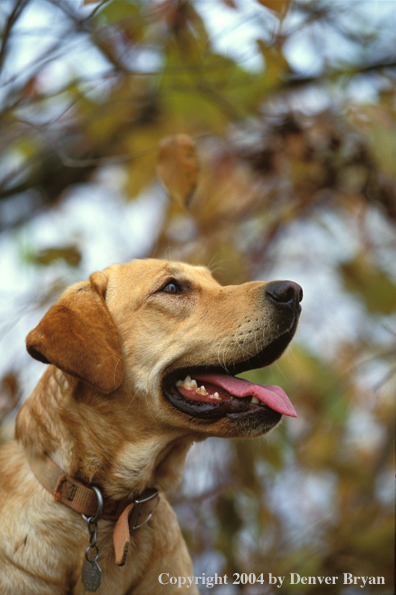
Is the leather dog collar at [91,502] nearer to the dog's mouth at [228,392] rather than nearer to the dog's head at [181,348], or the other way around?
the dog's head at [181,348]

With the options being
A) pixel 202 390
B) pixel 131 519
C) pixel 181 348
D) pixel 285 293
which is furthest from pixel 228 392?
pixel 131 519

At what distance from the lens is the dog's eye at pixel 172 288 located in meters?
2.93

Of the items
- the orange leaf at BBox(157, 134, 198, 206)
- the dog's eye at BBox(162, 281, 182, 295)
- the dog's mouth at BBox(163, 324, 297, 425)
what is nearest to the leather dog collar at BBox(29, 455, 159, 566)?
the dog's mouth at BBox(163, 324, 297, 425)

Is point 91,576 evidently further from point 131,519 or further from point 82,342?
point 82,342

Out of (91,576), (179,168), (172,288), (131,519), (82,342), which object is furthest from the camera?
(172,288)

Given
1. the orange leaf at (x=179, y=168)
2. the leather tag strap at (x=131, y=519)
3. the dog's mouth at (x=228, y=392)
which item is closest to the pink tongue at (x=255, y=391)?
the dog's mouth at (x=228, y=392)

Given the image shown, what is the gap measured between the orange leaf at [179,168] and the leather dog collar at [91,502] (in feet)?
4.78

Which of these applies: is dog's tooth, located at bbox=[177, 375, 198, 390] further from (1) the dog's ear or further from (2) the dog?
(1) the dog's ear

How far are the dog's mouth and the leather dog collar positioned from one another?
Result: 55 centimetres

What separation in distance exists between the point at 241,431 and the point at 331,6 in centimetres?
302

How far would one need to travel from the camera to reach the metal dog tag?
2357mm

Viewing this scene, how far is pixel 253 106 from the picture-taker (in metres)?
4.20

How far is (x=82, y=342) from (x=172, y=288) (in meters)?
0.66

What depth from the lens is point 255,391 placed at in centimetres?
247
